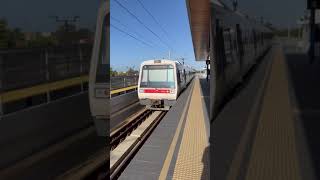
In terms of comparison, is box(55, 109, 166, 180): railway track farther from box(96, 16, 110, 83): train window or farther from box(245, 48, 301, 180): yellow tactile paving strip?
box(245, 48, 301, 180): yellow tactile paving strip

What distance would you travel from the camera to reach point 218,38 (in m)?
3.68

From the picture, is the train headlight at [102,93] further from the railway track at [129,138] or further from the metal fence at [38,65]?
the railway track at [129,138]

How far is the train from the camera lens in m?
3.31

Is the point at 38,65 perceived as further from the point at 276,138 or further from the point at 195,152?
the point at 276,138

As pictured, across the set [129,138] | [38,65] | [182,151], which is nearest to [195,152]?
[182,151]

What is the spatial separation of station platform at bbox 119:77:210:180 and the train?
0.36 metres

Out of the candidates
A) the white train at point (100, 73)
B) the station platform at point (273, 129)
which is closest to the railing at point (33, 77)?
the white train at point (100, 73)

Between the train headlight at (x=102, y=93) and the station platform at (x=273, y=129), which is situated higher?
the train headlight at (x=102, y=93)

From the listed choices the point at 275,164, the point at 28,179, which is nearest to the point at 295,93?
the point at 275,164

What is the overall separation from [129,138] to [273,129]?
249 centimetres

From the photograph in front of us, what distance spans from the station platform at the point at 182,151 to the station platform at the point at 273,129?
0.28m

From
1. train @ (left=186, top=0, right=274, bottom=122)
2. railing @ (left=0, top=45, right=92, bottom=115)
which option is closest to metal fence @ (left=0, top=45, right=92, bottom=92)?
railing @ (left=0, top=45, right=92, bottom=115)

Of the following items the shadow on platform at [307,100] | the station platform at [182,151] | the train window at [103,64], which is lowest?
the station platform at [182,151]

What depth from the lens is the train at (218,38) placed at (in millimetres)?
3312
